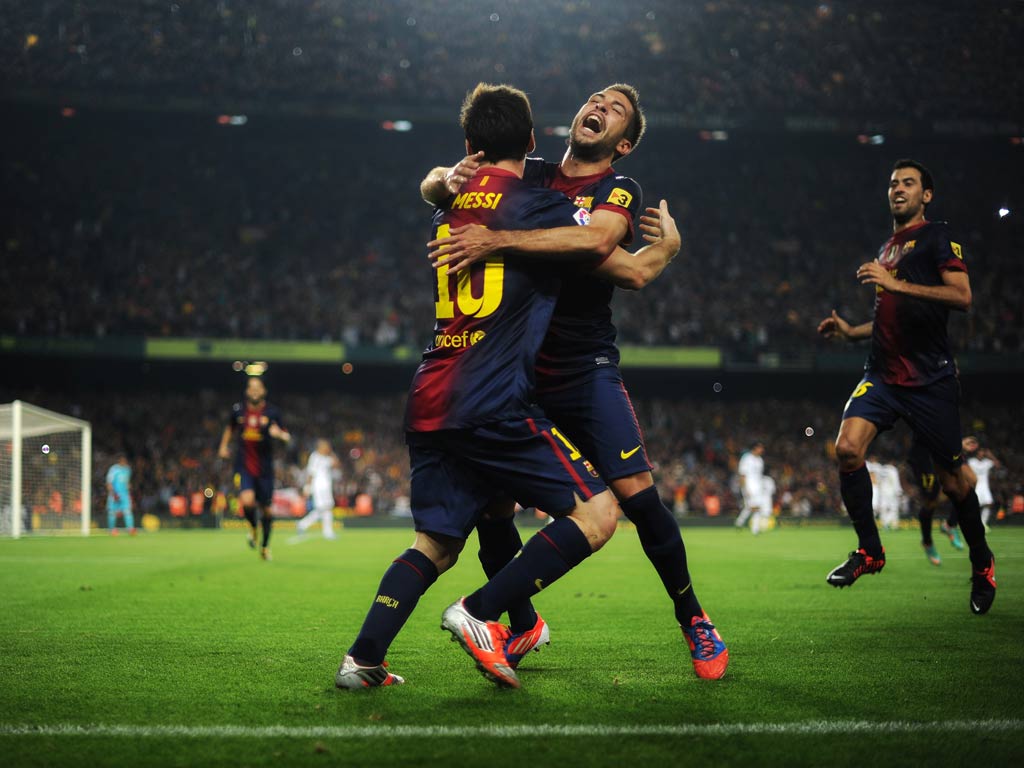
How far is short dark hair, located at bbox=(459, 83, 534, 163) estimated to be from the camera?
13.1 ft

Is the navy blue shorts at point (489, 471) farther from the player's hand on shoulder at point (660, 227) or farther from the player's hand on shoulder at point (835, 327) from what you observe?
the player's hand on shoulder at point (835, 327)

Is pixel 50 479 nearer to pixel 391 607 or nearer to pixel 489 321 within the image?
pixel 391 607

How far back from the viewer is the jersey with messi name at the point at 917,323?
654 cm

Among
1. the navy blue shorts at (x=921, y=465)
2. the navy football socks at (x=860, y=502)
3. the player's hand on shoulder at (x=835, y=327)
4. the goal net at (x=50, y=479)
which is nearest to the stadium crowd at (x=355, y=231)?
the goal net at (x=50, y=479)

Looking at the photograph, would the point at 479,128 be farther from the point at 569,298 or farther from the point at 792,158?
the point at 792,158

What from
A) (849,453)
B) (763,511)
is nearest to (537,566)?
(849,453)

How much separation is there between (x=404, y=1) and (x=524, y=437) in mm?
34259

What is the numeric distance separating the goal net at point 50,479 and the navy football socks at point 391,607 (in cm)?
1837

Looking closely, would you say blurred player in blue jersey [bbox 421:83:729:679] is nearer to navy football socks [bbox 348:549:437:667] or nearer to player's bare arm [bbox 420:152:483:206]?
player's bare arm [bbox 420:152:483:206]

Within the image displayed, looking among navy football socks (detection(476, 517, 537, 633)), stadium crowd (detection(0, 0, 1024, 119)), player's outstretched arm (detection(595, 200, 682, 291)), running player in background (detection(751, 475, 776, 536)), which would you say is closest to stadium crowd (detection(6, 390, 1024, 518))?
running player in background (detection(751, 475, 776, 536))

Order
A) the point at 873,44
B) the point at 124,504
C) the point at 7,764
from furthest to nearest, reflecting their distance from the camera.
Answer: the point at 873,44, the point at 124,504, the point at 7,764

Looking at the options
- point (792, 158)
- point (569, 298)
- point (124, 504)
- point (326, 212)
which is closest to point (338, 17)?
point (326, 212)

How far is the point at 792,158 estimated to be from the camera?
37.0 metres

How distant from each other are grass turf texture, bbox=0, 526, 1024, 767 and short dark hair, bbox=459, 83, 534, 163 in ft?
6.98
